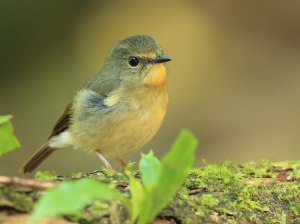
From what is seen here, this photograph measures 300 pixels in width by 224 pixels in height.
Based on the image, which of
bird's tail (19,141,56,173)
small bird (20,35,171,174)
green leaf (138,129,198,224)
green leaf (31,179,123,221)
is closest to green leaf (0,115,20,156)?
Result: green leaf (31,179,123,221)

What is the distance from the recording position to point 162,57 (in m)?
3.93

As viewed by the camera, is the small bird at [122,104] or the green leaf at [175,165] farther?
the small bird at [122,104]

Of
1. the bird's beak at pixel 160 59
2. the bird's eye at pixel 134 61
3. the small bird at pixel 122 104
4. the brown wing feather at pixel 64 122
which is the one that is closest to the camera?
the small bird at pixel 122 104

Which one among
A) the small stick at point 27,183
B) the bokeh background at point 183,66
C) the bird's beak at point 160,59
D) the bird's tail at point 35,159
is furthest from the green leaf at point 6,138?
the bokeh background at point 183,66

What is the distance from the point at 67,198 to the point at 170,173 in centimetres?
55

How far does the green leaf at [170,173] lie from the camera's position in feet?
5.14

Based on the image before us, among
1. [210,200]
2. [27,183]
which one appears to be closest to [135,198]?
[27,183]

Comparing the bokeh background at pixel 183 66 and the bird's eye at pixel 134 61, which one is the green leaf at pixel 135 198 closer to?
the bird's eye at pixel 134 61

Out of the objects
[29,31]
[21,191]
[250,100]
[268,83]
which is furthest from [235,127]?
[21,191]

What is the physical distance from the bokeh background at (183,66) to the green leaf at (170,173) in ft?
17.9

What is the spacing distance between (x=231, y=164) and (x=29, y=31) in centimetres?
664

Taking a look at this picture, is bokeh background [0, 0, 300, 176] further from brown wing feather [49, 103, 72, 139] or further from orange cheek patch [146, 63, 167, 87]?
orange cheek patch [146, 63, 167, 87]

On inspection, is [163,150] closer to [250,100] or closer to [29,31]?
[250,100]

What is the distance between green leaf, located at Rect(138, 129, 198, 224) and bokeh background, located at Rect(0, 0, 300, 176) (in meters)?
5.47
